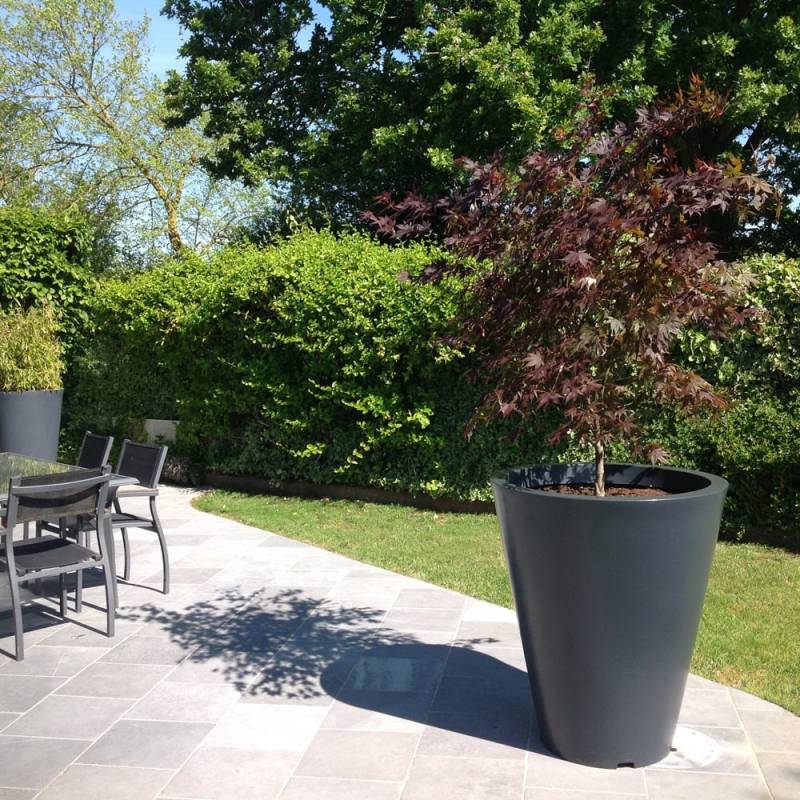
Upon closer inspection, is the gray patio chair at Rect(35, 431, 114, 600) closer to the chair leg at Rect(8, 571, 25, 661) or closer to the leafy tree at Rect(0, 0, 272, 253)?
the chair leg at Rect(8, 571, 25, 661)

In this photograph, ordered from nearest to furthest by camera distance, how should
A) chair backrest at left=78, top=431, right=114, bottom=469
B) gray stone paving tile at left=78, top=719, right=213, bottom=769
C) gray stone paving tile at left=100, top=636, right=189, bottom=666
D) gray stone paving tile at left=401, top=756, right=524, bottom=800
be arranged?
gray stone paving tile at left=401, top=756, right=524, bottom=800, gray stone paving tile at left=78, top=719, right=213, bottom=769, gray stone paving tile at left=100, top=636, right=189, bottom=666, chair backrest at left=78, top=431, right=114, bottom=469

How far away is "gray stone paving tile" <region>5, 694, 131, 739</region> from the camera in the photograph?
383 cm

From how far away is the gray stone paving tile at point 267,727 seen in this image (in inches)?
146

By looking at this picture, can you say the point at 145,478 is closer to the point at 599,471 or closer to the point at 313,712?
the point at 313,712

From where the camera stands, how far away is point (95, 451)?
6590 mm

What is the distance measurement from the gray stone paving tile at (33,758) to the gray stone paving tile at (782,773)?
2801mm

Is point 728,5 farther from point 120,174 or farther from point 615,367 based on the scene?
point 120,174

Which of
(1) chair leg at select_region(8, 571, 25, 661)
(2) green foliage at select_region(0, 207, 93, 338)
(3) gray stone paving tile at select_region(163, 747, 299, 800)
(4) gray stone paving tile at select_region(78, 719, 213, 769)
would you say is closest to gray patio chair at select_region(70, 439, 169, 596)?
(1) chair leg at select_region(8, 571, 25, 661)

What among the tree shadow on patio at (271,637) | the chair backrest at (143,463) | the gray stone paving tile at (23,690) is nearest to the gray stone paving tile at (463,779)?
the tree shadow on patio at (271,637)

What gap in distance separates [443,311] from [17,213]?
743 centimetres

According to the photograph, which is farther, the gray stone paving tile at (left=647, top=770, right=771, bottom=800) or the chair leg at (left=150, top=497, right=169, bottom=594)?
the chair leg at (left=150, top=497, right=169, bottom=594)

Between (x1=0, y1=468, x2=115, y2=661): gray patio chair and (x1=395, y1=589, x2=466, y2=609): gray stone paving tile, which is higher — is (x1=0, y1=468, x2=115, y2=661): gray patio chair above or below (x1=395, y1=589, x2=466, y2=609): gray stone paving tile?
above

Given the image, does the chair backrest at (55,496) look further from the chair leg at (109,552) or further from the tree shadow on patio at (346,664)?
the tree shadow on patio at (346,664)

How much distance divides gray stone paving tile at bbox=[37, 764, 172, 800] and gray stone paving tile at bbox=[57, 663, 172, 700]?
29.3 inches
